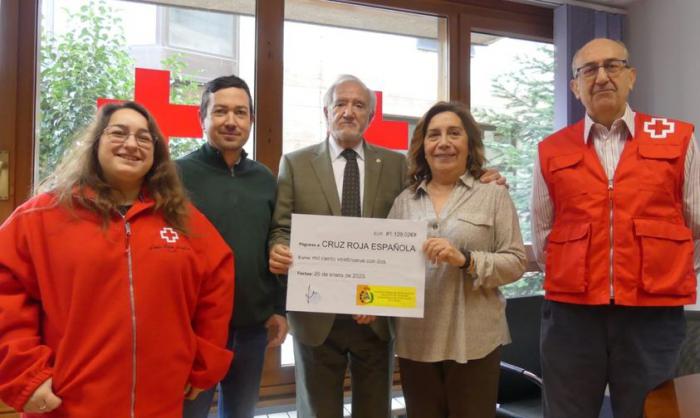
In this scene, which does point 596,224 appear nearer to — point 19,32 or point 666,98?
point 666,98

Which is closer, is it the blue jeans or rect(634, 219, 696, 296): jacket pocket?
rect(634, 219, 696, 296): jacket pocket

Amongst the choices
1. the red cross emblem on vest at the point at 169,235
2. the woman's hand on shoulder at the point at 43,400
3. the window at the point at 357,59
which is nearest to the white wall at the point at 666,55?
the window at the point at 357,59

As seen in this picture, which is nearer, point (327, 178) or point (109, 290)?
point (109, 290)

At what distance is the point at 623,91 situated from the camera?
1.87 meters

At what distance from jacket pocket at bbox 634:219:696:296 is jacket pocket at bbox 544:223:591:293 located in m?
0.18

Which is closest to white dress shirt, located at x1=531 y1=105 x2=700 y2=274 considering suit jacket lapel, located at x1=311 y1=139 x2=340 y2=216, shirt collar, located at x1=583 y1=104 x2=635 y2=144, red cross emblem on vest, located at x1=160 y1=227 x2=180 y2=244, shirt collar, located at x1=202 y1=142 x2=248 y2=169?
shirt collar, located at x1=583 y1=104 x2=635 y2=144

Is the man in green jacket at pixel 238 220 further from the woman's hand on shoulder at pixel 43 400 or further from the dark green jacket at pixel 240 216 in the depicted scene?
the woman's hand on shoulder at pixel 43 400

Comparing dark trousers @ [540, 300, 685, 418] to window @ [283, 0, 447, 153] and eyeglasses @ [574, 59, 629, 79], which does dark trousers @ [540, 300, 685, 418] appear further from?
window @ [283, 0, 447, 153]

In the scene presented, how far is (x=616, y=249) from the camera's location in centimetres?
180

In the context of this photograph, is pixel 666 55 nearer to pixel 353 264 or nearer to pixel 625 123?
pixel 625 123

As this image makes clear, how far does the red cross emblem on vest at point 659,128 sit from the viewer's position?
1.84 metres

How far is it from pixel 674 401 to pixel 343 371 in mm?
1044

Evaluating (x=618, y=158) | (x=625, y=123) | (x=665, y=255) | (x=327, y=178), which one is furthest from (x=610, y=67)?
(x=327, y=178)

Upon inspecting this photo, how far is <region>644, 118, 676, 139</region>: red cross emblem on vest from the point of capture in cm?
184
